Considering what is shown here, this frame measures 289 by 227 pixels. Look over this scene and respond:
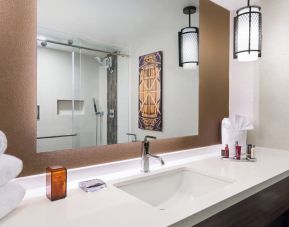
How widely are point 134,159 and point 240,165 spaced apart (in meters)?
0.63

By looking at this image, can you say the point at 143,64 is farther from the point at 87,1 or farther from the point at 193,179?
the point at 193,179

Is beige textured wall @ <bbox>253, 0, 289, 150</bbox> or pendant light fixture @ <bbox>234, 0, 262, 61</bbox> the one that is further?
beige textured wall @ <bbox>253, 0, 289, 150</bbox>

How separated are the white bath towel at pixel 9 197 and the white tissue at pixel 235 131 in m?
1.29

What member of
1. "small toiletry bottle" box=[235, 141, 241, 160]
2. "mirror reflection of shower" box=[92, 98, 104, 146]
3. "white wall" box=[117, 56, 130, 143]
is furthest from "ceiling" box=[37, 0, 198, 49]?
"small toiletry bottle" box=[235, 141, 241, 160]

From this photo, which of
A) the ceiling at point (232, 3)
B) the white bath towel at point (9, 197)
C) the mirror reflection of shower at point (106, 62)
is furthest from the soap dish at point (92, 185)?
the ceiling at point (232, 3)

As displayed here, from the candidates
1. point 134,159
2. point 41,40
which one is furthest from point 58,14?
point 134,159

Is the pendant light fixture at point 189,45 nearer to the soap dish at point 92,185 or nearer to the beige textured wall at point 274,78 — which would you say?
the beige textured wall at point 274,78

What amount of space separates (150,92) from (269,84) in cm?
97

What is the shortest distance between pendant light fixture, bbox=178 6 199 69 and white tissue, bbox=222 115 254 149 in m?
0.48

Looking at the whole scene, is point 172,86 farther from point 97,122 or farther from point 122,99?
point 97,122

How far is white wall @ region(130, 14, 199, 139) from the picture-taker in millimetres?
1248

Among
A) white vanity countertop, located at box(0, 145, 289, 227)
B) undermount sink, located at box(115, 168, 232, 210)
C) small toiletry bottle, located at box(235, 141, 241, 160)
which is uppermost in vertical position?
small toiletry bottle, located at box(235, 141, 241, 160)

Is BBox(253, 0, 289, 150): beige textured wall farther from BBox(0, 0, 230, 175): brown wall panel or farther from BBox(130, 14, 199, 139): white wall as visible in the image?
BBox(0, 0, 230, 175): brown wall panel

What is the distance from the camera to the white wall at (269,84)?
5.13 ft
